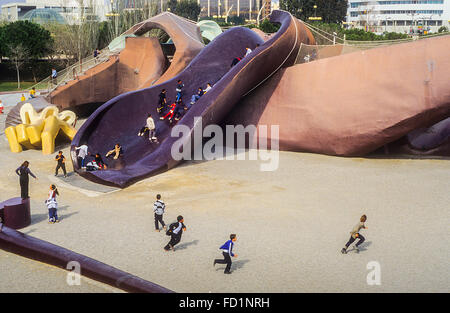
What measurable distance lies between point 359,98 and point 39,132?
13.0m

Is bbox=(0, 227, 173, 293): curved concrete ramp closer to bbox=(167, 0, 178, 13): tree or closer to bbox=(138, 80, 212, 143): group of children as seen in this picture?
bbox=(138, 80, 212, 143): group of children

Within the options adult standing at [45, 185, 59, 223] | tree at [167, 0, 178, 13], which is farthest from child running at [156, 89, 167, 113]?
tree at [167, 0, 178, 13]

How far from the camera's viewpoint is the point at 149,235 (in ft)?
39.7

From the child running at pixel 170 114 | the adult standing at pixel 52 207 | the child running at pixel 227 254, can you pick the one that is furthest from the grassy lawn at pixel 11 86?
the child running at pixel 227 254

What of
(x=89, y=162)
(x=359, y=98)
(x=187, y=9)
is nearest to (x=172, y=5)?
(x=187, y=9)

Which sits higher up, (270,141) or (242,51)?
(242,51)

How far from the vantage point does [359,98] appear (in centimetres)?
1809

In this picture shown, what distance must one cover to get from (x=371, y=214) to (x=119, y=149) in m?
9.70

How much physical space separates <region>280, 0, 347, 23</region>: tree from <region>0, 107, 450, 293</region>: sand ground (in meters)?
56.1

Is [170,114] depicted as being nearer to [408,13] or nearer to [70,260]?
[70,260]

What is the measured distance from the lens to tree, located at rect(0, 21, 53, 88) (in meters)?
51.4

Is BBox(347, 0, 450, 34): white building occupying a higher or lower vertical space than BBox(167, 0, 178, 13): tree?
lower
